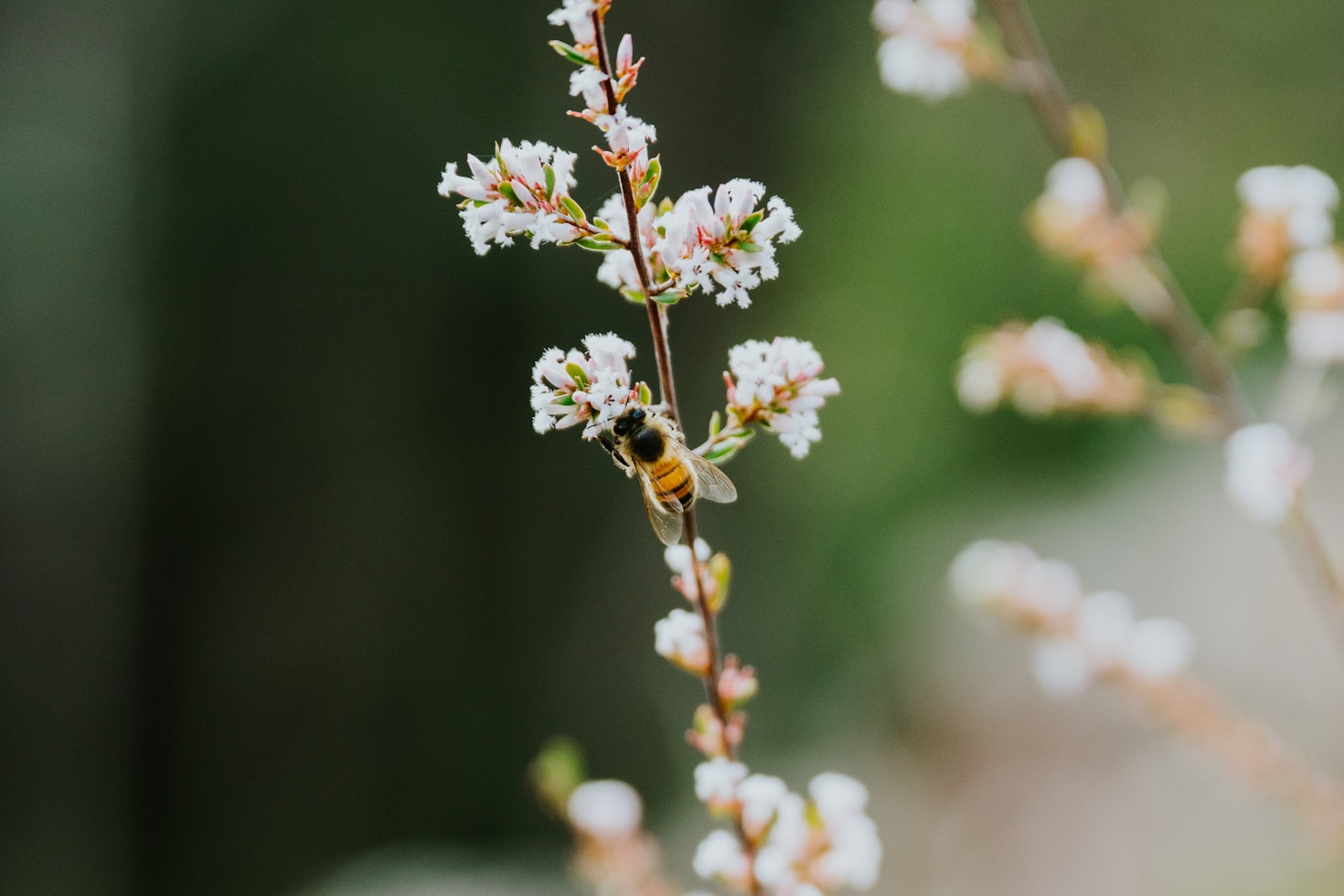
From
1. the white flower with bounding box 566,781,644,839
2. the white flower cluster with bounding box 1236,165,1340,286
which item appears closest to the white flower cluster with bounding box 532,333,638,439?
the white flower with bounding box 566,781,644,839

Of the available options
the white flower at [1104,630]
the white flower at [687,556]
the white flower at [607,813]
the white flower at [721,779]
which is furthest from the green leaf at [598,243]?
the white flower at [1104,630]

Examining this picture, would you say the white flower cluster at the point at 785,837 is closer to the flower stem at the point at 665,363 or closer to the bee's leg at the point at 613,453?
the flower stem at the point at 665,363

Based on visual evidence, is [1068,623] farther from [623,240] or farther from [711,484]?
[623,240]

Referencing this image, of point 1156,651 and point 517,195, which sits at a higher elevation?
point 517,195

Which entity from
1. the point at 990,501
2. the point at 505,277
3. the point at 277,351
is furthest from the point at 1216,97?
the point at 277,351

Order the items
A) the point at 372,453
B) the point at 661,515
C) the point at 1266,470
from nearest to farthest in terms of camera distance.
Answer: the point at 661,515, the point at 1266,470, the point at 372,453

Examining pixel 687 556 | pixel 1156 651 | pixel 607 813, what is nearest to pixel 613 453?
pixel 687 556

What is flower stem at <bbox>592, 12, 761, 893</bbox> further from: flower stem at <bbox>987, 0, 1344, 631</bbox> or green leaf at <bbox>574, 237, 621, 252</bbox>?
flower stem at <bbox>987, 0, 1344, 631</bbox>
